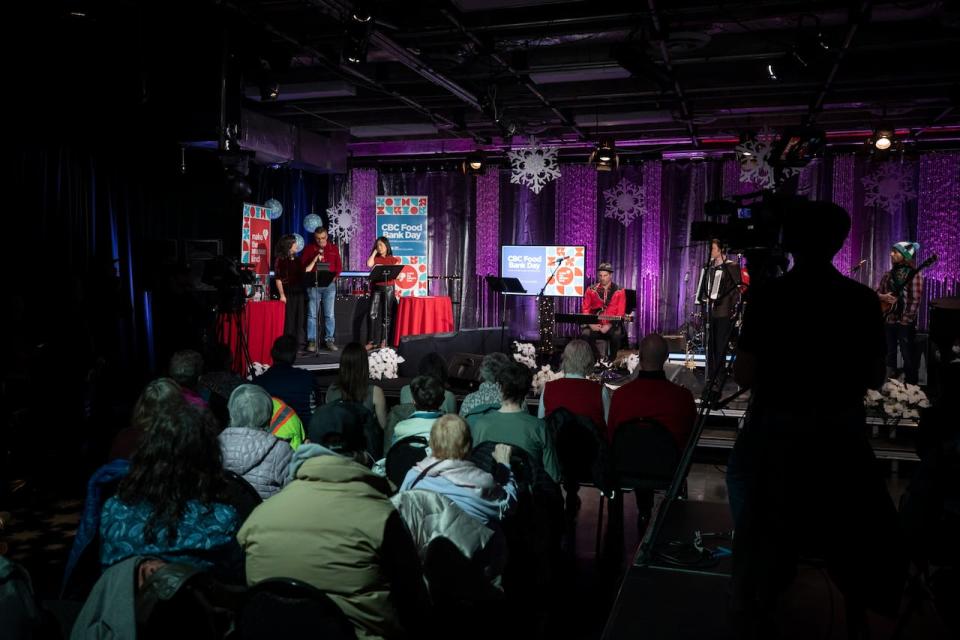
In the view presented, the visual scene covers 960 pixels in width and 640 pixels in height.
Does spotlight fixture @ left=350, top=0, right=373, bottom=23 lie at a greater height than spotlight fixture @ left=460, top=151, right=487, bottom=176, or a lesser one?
greater

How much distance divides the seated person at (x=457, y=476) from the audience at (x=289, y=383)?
2297mm

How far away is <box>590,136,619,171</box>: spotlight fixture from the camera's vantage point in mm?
12195

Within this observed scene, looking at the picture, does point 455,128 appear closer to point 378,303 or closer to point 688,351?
point 378,303

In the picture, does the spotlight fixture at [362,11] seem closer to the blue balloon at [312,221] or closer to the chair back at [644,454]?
the chair back at [644,454]

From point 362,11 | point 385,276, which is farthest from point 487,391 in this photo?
point 385,276

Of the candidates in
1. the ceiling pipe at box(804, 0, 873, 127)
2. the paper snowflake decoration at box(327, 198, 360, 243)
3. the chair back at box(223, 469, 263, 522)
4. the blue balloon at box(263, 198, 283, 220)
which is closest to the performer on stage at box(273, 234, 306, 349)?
the blue balloon at box(263, 198, 283, 220)

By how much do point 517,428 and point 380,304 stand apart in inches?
320

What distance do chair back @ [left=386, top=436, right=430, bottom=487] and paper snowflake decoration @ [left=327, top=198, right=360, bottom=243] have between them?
38.2 ft

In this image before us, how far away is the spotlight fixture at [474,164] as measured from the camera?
44.2 ft

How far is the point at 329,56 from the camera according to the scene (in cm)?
867

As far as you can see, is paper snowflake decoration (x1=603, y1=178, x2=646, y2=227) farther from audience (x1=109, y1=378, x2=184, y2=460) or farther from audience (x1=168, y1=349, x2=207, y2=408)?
audience (x1=109, y1=378, x2=184, y2=460)

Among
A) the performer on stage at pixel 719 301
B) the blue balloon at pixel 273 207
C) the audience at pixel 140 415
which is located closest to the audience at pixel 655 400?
the audience at pixel 140 415

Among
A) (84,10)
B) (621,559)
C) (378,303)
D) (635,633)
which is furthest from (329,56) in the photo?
(635,633)

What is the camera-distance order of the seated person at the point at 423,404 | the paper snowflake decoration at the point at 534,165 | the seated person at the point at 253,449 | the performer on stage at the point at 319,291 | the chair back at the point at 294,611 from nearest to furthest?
the chair back at the point at 294,611 < the seated person at the point at 253,449 < the seated person at the point at 423,404 < the performer on stage at the point at 319,291 < the paper snowflake decoration at the point at 534,165
